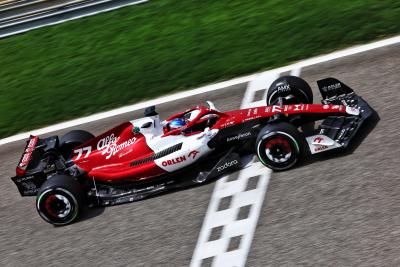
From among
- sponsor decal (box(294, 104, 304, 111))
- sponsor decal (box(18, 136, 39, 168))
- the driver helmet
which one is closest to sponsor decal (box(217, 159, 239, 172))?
the driver helmet

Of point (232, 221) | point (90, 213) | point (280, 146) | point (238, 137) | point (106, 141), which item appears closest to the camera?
point (232, 221)

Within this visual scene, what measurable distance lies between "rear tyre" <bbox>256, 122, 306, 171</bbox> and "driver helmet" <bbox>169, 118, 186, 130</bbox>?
122 cm

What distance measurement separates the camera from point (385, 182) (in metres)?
8.22

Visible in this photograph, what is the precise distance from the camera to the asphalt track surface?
755cm

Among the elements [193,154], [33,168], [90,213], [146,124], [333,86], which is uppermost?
[146,124]

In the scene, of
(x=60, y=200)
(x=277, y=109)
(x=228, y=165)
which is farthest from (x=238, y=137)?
(x=60, y=200)

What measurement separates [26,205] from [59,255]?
1.65 meters

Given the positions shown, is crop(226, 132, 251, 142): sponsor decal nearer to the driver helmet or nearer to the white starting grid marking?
the white starting grid marking

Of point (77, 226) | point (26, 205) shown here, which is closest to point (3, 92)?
point (26, 205)

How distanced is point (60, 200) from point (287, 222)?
321cm

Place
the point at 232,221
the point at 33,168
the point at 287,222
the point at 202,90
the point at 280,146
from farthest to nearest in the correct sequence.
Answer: the point at 202,90, the point at 33,168, the point at 280,146, the point at 232,221, the point at 287,222

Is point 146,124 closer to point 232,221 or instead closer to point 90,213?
point 90,213

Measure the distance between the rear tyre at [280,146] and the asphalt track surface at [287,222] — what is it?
192 millimetres

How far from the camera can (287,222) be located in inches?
320
